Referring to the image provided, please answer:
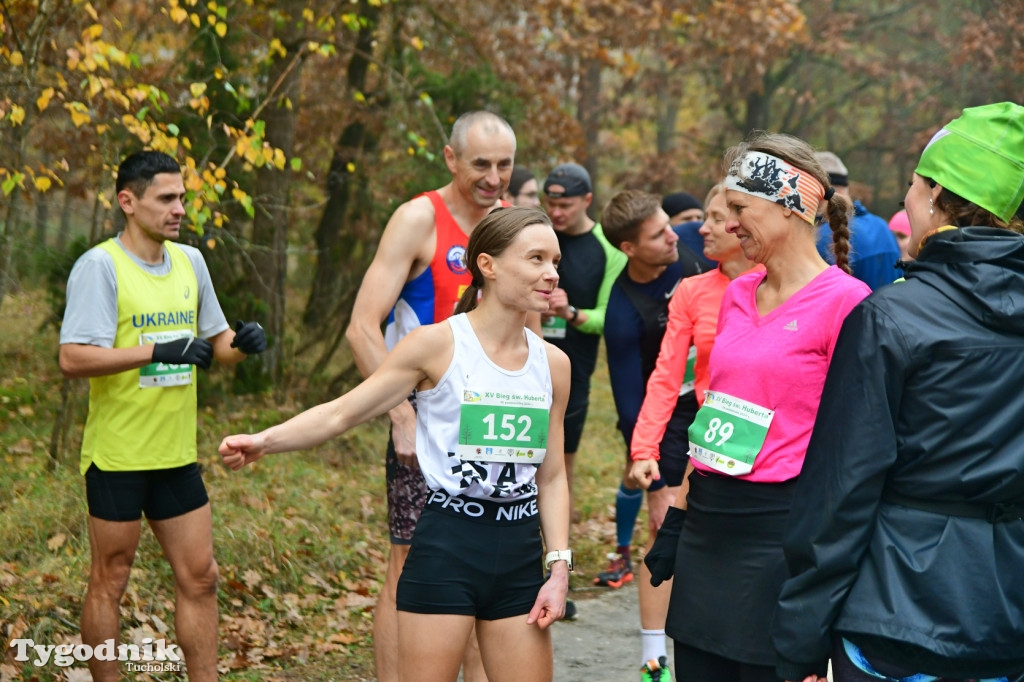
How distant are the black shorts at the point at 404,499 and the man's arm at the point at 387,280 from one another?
138 millimetres

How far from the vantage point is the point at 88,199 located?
25.2 ft

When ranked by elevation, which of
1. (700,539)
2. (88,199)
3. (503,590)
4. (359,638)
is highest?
(88,199)

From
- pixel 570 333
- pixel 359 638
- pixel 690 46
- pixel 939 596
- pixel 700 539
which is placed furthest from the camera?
pixel 690 46

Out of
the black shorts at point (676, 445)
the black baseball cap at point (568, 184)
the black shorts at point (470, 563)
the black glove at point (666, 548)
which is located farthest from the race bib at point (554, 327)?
the black shorts at point (470, 563)

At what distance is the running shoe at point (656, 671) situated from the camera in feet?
15.0

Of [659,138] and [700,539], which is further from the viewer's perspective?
[659,138]

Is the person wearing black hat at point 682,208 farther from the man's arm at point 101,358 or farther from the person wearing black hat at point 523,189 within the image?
the man's arm at point 101,358

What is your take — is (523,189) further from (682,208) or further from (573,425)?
(573,425)

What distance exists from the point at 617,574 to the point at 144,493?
3.50 m

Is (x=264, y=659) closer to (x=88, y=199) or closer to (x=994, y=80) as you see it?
(x=88, y=199)

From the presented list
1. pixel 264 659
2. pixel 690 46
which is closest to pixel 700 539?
pixel 264 659

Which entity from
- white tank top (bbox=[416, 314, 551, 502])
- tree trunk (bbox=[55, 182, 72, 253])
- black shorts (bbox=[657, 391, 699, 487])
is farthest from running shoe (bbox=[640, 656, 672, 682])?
tree trunk (bbox=[55, 182, 72, 253])

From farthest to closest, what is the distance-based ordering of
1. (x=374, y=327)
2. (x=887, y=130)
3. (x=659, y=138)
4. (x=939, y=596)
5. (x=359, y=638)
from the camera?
(x=659, y=138)
(x=887, y=130)
(x=359, y=638)
(x=374, y=327)
(x=939, y=596)

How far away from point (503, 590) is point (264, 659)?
271 cm
